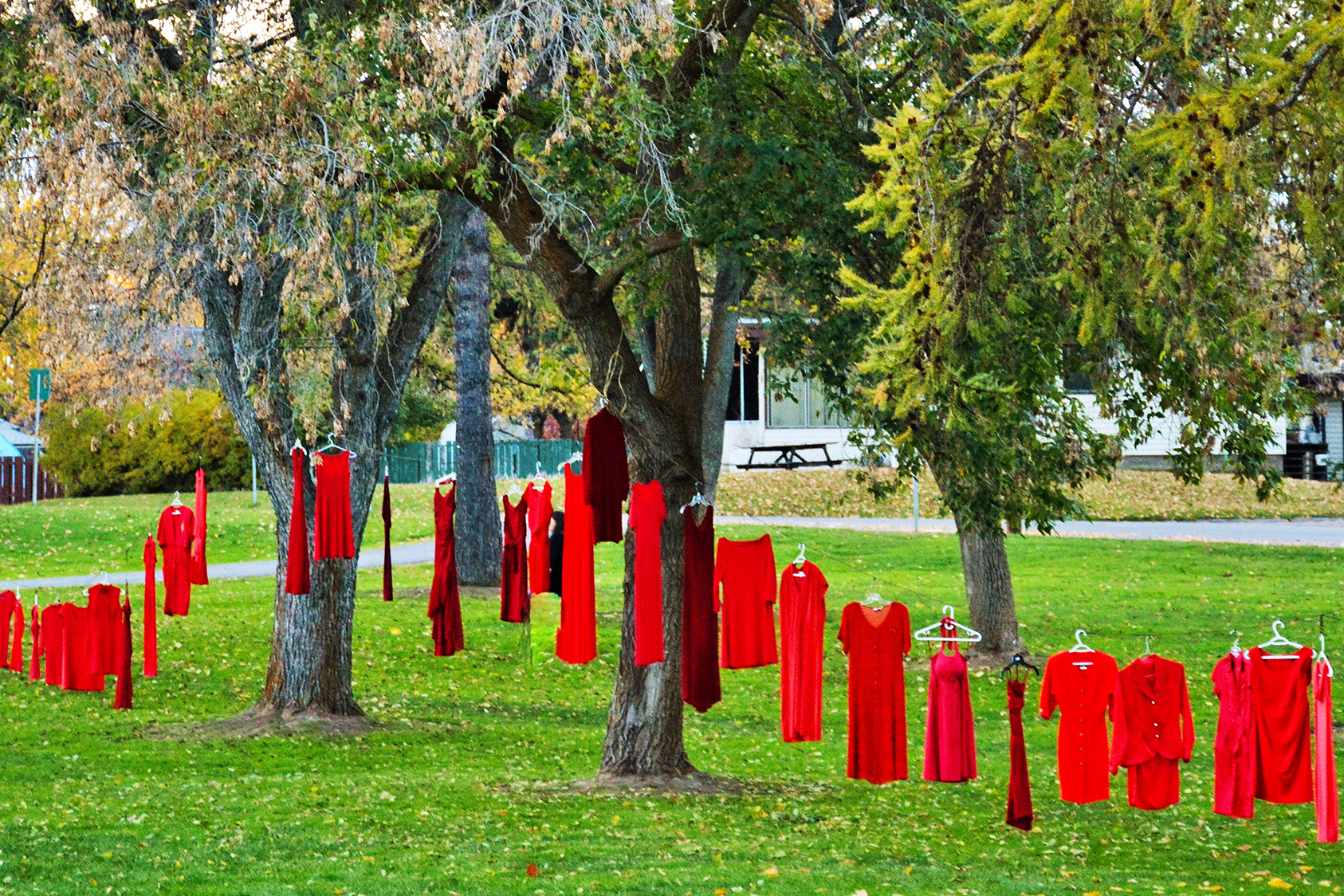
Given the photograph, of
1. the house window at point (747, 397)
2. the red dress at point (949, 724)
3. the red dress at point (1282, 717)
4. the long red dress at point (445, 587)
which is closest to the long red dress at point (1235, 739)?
the red dress at point (1282, 717)

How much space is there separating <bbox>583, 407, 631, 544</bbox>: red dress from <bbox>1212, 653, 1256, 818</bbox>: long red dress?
3.80 meters

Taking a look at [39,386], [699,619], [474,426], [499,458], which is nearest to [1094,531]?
[474,426]

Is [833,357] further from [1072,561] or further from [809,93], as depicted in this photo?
[1072,561]

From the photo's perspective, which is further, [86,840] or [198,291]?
[198,291]

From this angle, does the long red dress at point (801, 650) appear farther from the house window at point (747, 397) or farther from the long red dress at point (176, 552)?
the house window at point (747, 397)

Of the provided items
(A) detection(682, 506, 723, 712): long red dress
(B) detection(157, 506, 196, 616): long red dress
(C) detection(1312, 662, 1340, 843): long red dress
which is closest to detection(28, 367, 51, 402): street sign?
(B) detection(157, 506, 196, 616): long red dress

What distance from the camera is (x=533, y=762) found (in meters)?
12.2

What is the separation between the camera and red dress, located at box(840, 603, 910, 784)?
836cm

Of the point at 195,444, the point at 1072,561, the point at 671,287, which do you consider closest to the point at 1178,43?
the point at 671,287

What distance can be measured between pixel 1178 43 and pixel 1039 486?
3.84 meters

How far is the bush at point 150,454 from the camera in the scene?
116ft

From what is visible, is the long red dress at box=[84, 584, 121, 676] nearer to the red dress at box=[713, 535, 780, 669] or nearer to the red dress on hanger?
the red dress at box=[713, 535, 780, 669]

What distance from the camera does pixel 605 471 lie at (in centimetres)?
1019

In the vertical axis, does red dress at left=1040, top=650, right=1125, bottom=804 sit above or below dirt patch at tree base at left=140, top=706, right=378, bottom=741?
above
